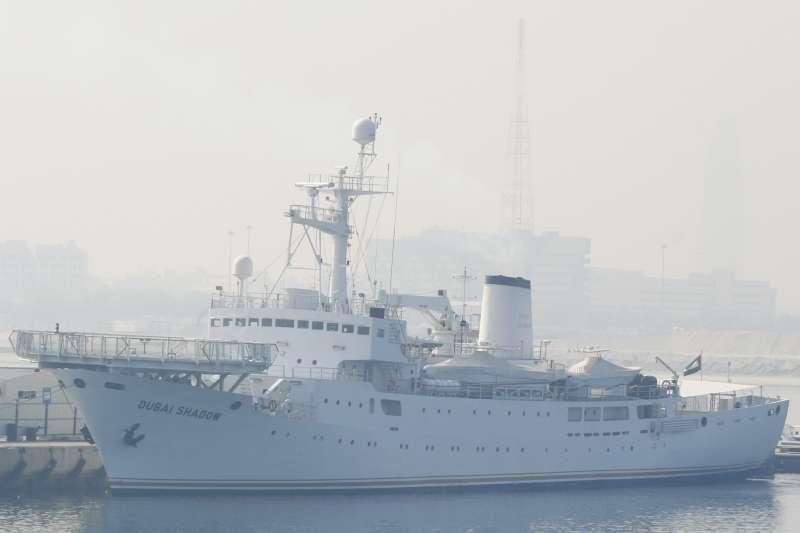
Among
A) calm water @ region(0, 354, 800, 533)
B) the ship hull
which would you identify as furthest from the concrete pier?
the ship hull

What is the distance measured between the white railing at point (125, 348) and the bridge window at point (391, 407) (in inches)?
214

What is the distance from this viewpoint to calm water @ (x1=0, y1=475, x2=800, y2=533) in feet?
141

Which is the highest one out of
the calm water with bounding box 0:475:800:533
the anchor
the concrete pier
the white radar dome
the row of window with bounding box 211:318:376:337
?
the white radar dome

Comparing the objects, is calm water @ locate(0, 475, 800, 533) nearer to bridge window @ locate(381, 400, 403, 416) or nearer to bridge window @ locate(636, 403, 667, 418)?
bridge window @ locate(381, 400, 403, 416)

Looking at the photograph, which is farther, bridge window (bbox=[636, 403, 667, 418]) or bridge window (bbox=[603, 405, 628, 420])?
bridge window (bbox=[636, 403, 667, 418])

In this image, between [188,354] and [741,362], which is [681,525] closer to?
[188,354]

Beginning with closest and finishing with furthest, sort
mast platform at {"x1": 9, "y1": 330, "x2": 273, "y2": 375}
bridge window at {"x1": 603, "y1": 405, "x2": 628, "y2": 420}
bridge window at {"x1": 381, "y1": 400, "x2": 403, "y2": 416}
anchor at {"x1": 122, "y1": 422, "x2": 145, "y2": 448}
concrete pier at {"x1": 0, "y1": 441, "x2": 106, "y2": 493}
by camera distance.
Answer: mast platform at {"x1": 9, "y1": 330, "x2": 273, "y2": 375} → anchor at {"x1": 122, "y1": 422, "x2": 145, "y2": 448} → concrete pier at {"x1": 0, "y1": 441, "x2": 106, "y2": 493} → bridge window at {"x1": 381, "y1": 400, "x2": 403, "y2": 416} → bridge window at {"x1": 603, "y1": 405, "x2": 628, "y2": 420}

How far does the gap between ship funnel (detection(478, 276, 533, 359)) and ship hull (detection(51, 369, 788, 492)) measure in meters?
4.76

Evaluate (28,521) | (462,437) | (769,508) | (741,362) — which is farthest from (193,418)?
(741,362)

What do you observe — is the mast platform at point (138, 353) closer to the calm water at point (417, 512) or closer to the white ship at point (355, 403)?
the white ship at point (355, 403)

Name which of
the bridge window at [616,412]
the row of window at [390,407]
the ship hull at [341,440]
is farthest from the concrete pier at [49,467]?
the bridge window at [616,412]

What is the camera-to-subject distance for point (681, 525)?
46.8 metres

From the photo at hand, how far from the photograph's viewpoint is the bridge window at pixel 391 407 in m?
48.0

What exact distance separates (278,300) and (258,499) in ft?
24.1
